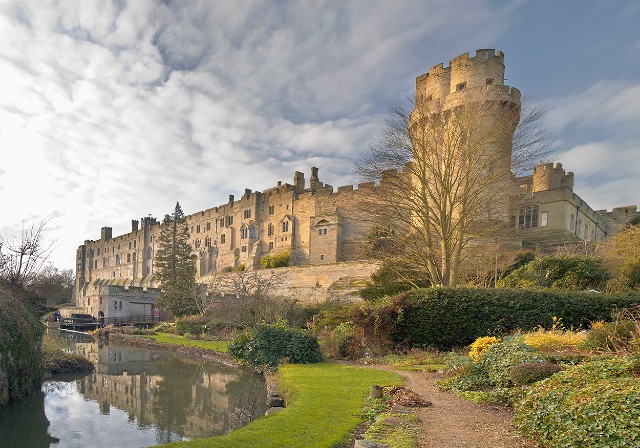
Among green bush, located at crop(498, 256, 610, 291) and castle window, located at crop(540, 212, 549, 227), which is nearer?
green bush, located at crop(498, 256, 610, 291)

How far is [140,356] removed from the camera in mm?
21375

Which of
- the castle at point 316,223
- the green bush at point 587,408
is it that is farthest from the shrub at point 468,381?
the castle at point 316,223

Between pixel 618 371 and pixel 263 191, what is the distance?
5256 centimetres

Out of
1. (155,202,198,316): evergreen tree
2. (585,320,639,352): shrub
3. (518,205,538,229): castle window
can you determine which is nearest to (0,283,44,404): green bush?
(585,320,639,352): shrub

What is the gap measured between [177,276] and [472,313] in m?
29.3

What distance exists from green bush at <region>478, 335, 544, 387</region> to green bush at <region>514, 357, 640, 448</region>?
6.04 ft

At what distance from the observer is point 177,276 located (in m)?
37.6

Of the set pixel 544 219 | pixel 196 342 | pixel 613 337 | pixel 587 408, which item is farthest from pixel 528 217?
pixel 587 408

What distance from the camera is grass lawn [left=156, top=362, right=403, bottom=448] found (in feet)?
19.0

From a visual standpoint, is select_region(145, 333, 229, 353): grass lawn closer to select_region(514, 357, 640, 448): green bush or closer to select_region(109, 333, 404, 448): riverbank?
select_region(109, 333, 404, 448): riverbank

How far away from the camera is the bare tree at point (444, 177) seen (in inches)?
672

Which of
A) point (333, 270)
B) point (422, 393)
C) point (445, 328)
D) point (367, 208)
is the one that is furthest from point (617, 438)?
point (333, 270)

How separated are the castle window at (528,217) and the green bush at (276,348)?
23689mm

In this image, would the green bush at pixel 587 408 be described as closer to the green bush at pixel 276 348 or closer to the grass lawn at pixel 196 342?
the green bush at pixel 276 348
